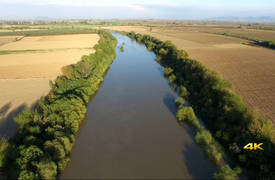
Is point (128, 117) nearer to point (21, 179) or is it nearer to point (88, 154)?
point (88, 154)

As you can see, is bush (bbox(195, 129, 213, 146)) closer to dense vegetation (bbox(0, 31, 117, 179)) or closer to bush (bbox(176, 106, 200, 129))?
bush (bbox(176, 106, 200, 129))

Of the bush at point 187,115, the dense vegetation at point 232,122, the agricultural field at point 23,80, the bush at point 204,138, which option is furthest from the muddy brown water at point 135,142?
the agricultural field at point 23,80

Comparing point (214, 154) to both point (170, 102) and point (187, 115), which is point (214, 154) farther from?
point (170, 102)

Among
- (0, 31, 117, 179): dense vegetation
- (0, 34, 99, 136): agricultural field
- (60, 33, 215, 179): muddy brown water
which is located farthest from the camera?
(0, 34, 99, 136): agricultural field

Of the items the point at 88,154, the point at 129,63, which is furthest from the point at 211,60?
the point at 88,154

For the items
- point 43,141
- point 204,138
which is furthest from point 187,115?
point 43,141

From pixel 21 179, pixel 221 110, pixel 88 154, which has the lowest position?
pixel 88 154

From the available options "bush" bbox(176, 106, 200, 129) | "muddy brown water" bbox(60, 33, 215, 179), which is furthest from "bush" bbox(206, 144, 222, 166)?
"bush" bbox(176, 106, 200, 129)
